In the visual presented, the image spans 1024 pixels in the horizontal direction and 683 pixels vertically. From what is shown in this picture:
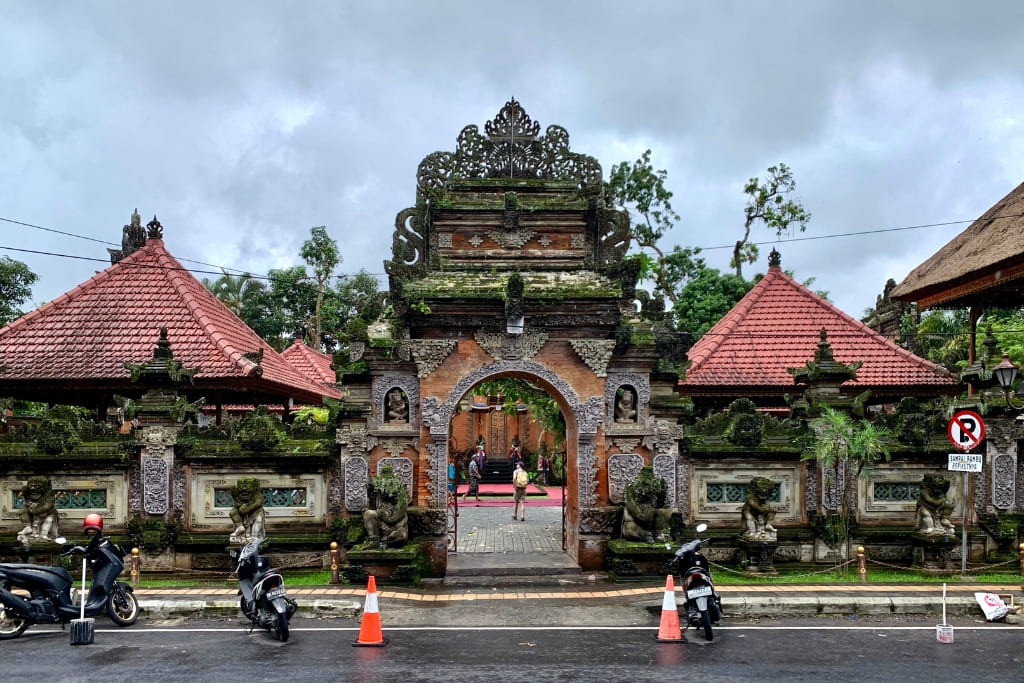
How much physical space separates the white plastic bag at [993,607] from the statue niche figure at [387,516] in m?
7.74

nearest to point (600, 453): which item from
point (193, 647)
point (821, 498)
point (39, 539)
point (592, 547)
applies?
point (592, 547)

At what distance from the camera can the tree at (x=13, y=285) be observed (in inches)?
1299

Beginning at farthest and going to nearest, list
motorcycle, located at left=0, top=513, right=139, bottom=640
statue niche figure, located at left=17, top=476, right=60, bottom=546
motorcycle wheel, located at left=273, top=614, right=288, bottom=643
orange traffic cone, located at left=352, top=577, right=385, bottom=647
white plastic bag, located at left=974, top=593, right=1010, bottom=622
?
statue niche figure, located at left=17, top=476, right=60, bottom=546 < white plastic bag, located at left=974, top=593, right=1010, bottom=622 < motorcycle, located at left=0, top=513, right=139, bottom=640 < motorcycle wheel, located at left=273, top=614, right=288, bottom=643 < orange traffic cone, located at left=352, top=577, right=385, bottom=647

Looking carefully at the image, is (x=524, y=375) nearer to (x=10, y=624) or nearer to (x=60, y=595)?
(x=60, y=595)

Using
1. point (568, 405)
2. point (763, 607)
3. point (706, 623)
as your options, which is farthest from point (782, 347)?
point (706, 623)

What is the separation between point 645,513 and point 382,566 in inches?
156

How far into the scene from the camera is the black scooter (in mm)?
9836

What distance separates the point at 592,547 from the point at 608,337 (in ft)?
10.8

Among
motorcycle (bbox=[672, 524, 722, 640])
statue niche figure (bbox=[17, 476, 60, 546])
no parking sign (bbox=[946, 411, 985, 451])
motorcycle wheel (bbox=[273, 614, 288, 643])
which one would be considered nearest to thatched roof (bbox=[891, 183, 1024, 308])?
no parking sign (bbox=[946, 411, 985, 451])

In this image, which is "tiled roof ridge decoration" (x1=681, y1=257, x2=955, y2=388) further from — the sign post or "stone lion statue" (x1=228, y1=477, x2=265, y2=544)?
"stone lion statue" (x1=228, y1=477, x2=265, y2=544)

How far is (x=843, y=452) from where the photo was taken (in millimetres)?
13570

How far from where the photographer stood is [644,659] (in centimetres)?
888

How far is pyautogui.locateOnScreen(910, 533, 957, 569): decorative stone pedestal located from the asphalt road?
296cm

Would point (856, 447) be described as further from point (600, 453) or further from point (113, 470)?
point (113, 470)
